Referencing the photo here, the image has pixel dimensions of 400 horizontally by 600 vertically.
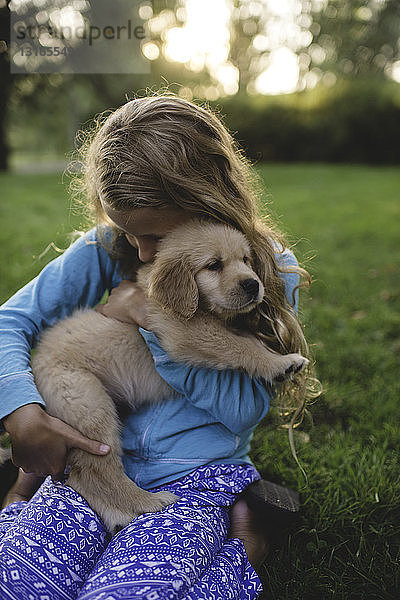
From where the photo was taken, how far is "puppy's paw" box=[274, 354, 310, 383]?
1934 millimetres

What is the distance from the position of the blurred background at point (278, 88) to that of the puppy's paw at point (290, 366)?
1008 cm

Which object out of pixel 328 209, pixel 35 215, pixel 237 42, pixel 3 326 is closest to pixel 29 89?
pixel 237 42

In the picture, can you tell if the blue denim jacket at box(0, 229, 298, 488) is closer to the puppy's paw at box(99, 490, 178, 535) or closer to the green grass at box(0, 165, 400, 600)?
the puppy's paw at box(99, 490, 178, 535)

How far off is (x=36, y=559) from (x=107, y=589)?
0.27m

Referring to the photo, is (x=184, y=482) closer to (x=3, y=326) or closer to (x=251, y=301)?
(x=251, y=301)

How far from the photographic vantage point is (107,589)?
1457 millimetres

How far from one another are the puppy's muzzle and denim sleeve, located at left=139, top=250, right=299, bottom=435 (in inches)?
12.5

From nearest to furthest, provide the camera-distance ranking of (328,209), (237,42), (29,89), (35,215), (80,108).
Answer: (35,215)
(328,209)
(29,89)
(80,108)
(237,42)

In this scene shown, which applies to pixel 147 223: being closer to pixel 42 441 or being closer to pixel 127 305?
pixel 127 305

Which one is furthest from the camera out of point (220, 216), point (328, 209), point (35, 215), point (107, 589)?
point (328, 209)

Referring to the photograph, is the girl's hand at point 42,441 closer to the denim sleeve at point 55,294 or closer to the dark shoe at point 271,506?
the denim sleeve at point 55,294

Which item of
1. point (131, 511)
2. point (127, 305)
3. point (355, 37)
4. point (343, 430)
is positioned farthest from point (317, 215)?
point (355, 37)

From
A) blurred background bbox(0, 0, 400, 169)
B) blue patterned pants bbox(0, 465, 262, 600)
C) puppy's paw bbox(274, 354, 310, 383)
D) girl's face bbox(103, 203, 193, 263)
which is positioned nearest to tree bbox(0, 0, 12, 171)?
blurred background bbox(0, 0, 400, 169)

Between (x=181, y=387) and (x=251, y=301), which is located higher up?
(x=251, y=301)
